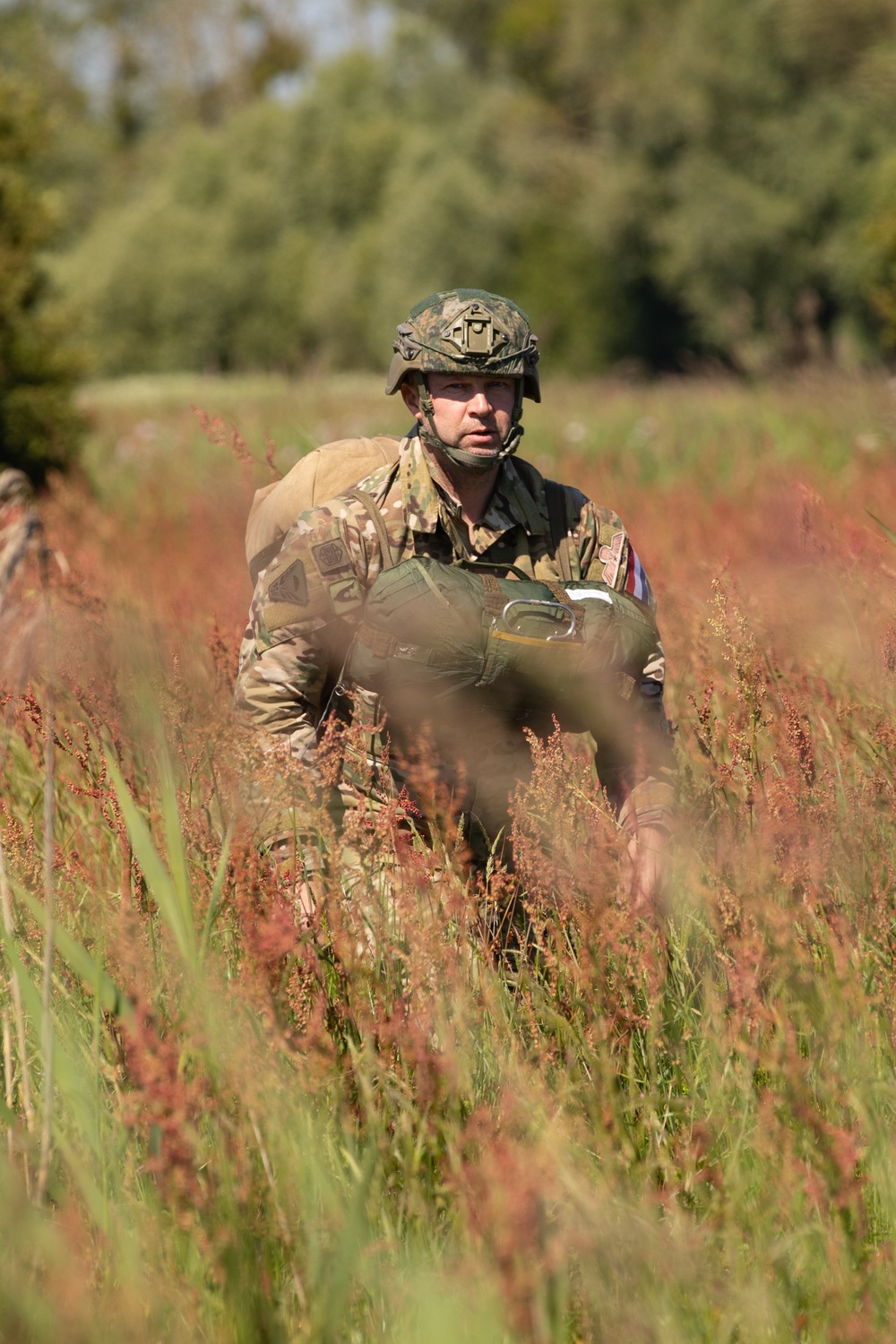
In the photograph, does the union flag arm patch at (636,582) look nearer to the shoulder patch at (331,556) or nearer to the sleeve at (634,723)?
the sleeve at (634,723)

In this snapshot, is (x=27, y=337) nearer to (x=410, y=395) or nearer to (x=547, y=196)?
(x=410, y=395)

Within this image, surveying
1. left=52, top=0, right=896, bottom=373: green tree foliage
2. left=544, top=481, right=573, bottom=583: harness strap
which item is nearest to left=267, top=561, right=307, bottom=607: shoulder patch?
left=544, top=481, right=573, bottom=583: harness strap

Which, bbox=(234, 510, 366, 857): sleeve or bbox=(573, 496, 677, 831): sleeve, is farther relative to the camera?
bbox=(234, 510, 366, 857): sleeve

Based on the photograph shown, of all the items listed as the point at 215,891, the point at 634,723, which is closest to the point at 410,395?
the point at 634,723

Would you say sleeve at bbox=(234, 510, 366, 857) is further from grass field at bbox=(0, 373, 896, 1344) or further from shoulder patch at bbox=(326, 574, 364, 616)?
grass field at bbox=(0, 373, 896, 1344)

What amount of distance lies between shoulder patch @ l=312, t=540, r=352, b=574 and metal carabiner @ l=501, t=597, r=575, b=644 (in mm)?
370

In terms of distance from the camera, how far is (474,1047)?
6.40ft

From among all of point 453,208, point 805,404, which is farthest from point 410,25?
point 805,404

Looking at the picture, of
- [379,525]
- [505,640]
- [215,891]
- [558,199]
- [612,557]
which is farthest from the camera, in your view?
[558,199]

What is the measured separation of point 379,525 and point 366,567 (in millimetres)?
85

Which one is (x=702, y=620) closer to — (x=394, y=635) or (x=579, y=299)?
(x=394, y=635)

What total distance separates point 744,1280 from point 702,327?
34890 mm

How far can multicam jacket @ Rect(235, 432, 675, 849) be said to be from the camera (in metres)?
2.68

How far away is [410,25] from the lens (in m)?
42.5
